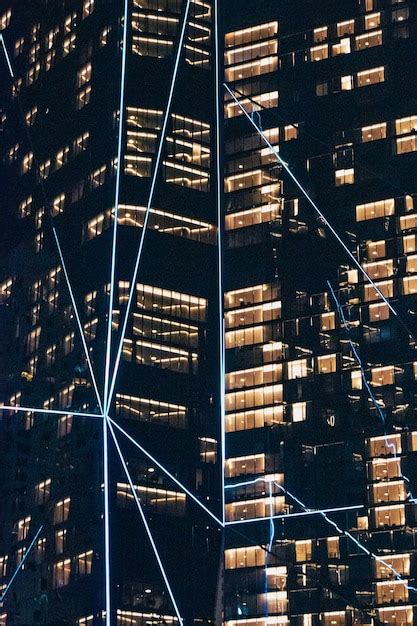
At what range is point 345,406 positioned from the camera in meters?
87.2

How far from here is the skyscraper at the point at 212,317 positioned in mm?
84938

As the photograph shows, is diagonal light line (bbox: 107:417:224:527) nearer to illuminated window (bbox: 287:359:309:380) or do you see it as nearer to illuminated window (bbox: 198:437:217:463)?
illuminated window (bbox: 198:437:217:463)

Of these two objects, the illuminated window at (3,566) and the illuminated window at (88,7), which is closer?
the illuminated window at (3,566)

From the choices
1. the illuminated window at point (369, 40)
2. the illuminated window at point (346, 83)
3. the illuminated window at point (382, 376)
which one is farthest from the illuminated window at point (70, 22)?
the illuminated window at point (382, 376)

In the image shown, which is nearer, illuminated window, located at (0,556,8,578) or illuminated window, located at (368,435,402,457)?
illuminated window, located at (368,435,402,457)

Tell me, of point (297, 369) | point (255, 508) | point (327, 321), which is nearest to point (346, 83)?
point (327, 321)

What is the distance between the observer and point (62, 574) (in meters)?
84.2

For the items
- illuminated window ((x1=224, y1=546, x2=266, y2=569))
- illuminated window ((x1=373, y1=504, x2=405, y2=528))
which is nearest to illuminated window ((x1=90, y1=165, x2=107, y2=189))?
illuminated window ((x1=224, y1=546, x2=266, y2=569))

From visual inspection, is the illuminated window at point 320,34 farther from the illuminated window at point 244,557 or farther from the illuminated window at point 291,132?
the illuminated window at point 244,557

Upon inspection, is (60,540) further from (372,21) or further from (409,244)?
(372,21)

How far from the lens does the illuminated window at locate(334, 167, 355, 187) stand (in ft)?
301

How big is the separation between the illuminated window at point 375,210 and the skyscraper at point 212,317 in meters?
0.18

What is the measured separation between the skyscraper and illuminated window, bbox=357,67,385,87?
0.14m

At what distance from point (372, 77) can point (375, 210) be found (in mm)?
9218
